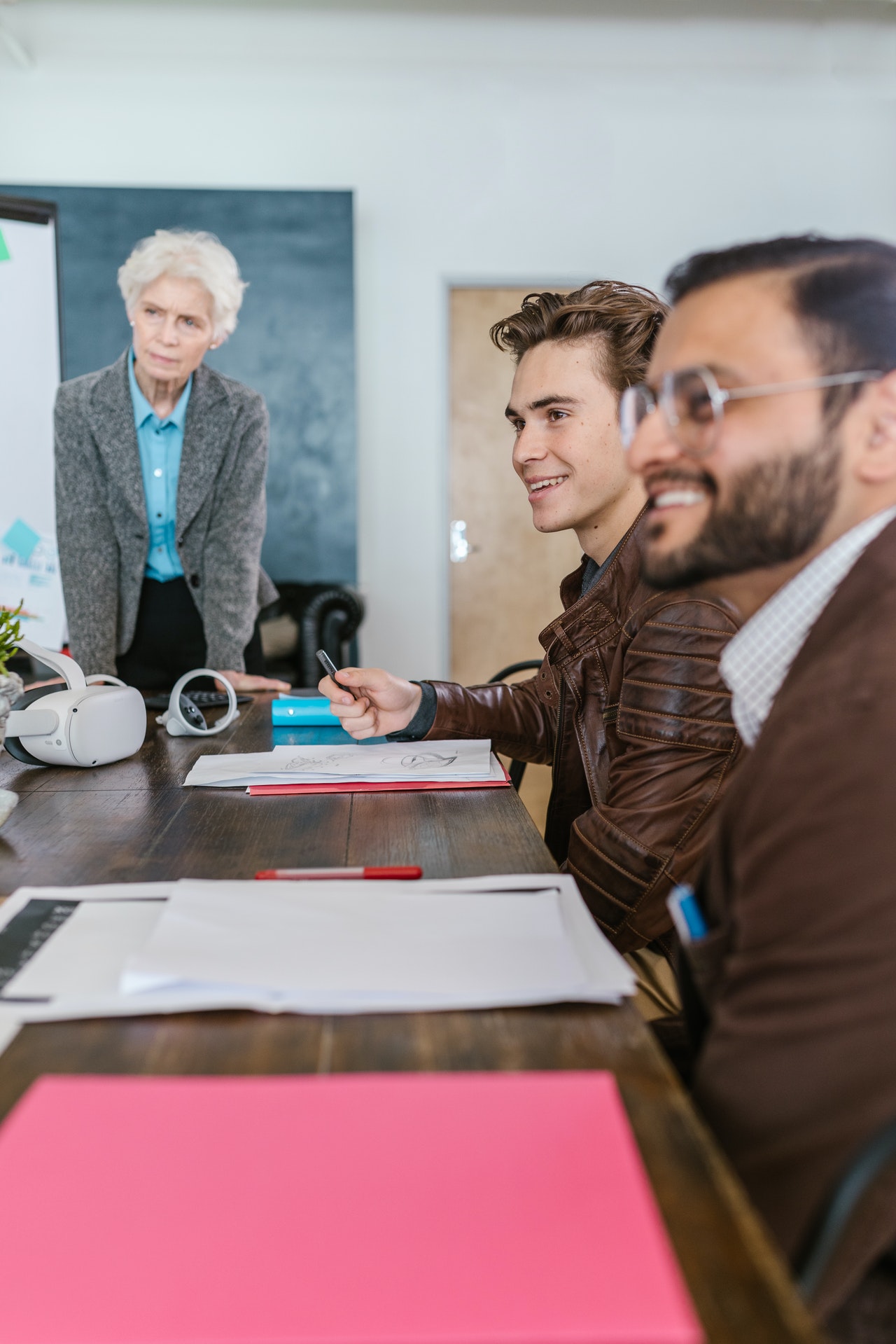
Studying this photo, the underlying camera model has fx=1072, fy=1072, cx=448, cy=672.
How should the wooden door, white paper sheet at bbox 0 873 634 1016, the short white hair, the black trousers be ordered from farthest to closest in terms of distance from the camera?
the wooden door → the short white hair → the black trousers → white paper sheet at bbox 0 873 634 1016

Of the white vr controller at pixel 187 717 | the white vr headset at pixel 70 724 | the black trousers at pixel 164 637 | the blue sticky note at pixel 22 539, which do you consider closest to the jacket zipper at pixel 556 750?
the white vr controller at pixel 187 717

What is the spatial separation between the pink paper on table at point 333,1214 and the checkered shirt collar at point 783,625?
1.25 ft

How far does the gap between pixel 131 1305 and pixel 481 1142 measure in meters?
0.19

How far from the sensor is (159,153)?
4902mm

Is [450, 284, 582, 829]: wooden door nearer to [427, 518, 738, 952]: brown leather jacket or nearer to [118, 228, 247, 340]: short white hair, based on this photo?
[118, 228, 247, 340]: short white hair

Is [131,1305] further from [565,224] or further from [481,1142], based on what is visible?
[565,224]

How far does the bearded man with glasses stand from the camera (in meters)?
0.62

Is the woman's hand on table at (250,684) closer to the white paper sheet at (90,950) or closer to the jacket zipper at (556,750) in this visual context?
the jacket zipper at (556,750)

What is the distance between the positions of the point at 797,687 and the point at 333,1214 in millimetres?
447

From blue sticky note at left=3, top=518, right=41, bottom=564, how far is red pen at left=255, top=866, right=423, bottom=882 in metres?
4.11

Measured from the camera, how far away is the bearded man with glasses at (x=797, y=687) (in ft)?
2.02

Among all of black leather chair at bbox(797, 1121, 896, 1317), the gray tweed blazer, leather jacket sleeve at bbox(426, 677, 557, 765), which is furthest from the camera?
the gray tweed blazer

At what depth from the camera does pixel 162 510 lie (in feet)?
9.21

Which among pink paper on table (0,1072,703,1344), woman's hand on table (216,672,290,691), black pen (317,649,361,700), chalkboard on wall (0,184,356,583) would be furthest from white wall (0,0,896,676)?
pink paper on table (0,1072,703,1344)
